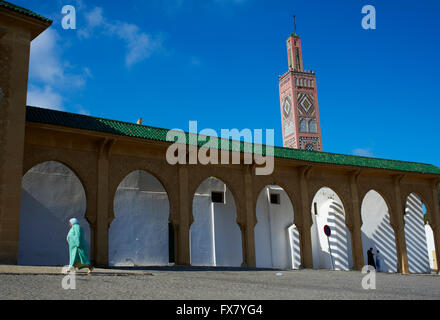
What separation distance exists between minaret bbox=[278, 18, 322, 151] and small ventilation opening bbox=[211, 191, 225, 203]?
23616 millimetres

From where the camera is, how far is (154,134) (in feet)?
54.2

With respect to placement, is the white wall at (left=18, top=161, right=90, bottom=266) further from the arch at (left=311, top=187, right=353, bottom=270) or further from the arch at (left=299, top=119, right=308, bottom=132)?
the arch at (left=299, top=119, right=308, bottom=132)

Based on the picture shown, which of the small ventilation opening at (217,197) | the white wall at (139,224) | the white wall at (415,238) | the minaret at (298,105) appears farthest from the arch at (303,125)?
the white wall at (139,224)

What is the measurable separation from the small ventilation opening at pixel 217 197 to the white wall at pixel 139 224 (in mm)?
2406

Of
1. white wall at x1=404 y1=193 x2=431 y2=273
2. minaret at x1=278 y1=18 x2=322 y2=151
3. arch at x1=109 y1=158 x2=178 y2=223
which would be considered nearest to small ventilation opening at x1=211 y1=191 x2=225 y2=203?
arch at x1=109 y1=158 x2=178 y2=223

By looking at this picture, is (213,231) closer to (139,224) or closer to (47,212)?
(139,224)

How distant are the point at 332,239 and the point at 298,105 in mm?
25311

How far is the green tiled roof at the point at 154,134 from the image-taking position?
1448cm

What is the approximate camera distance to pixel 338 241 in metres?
22.4

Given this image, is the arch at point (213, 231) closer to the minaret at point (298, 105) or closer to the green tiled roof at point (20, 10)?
the green tiled roof at point (20, 10)

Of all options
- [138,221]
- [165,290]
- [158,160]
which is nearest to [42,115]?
[158,160]

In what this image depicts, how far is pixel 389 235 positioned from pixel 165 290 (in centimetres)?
1907

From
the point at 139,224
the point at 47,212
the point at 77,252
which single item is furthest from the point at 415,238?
the point at 77,252
